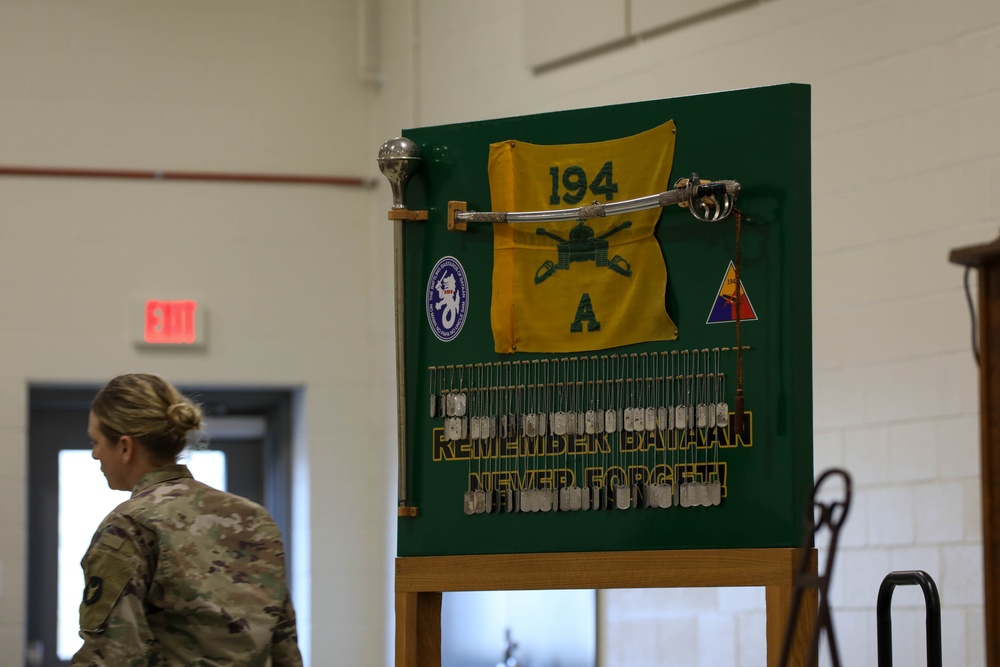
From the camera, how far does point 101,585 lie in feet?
6.79

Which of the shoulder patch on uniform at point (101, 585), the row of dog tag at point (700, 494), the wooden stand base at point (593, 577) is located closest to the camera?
the shoulder patch on uniform at point (101, 585)

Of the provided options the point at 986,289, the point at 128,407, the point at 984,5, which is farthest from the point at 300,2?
the point at 986,289

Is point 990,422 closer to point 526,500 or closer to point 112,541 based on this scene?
point 526,500

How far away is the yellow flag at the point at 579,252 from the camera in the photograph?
2.43 metres

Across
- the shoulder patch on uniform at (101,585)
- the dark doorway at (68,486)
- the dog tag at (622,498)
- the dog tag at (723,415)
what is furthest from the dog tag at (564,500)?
the dark doorway at (68,486)

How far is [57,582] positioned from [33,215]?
1.39 metres

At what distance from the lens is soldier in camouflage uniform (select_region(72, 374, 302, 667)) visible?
2.08m

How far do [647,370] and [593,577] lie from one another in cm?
39

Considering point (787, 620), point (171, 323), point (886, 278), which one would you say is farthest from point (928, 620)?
point (171, 323)

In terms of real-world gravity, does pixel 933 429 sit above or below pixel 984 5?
below

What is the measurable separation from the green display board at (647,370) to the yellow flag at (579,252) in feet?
0.07

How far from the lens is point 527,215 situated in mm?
2531

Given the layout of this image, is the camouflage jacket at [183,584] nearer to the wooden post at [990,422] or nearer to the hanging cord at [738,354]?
the hanging cord at [738,354]

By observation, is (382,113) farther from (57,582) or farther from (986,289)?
(986,289)
